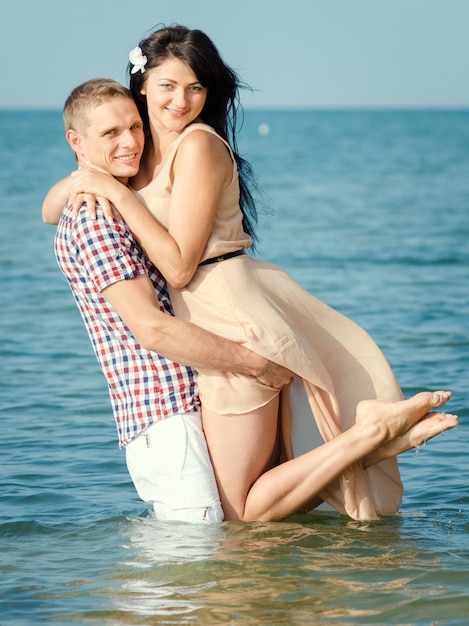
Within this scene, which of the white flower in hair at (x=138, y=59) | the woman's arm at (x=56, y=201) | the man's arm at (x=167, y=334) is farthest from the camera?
the woman's arm at (x=56, y=201)

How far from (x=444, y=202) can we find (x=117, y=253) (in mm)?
22793

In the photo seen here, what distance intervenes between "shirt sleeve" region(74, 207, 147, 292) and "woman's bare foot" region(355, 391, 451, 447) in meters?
1.04

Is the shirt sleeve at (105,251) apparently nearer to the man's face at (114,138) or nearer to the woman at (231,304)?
the woman at (231,304)

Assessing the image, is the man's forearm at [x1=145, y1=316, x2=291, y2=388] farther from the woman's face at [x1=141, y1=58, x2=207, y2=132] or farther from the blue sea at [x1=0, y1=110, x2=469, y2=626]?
the woman's face at [x1=141, y1=58, x2=207, y2=132]

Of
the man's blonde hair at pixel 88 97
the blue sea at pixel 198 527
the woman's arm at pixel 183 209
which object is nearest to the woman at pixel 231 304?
the woman's arm at pixel 183 209

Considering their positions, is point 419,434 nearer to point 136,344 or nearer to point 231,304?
point 231,304

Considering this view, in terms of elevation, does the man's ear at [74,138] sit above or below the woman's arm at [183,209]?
above

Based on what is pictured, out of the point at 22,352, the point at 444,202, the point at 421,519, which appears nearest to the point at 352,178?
the point at 444,202

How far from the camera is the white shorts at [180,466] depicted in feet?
14.5

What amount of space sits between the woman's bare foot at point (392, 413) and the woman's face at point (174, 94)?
4.41ft

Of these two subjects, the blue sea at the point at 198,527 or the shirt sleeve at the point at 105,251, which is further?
the shirt sleeve at the point at 105,251

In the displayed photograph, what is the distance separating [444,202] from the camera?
26.3m

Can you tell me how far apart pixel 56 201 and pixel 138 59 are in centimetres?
69

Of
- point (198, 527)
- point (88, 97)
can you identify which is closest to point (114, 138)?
point (88, 97)
